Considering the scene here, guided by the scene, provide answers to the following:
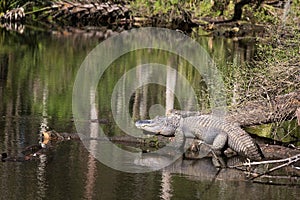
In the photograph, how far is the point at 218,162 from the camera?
11906mm

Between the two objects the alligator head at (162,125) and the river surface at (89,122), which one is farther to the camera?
the alligator head at (162,125)

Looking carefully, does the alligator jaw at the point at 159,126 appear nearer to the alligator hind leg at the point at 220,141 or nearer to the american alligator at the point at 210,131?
the american alligator at the point at 210,131

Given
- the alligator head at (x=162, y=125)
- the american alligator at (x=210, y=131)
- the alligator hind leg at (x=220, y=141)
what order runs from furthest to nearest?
the alligator head at (x=162, y=125) → the alligator hind leg at (x=220, y=141) → the american alligator at (x=210, y=131)

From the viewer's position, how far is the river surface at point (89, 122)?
10.2 meters

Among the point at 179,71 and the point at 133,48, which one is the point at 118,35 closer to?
the point at 133,48

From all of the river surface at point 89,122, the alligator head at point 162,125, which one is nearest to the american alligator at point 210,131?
the alligator head at point 162,125

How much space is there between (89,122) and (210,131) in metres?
2.93

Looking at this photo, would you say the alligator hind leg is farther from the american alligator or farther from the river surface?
the river surface

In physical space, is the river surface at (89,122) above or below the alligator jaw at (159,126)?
below

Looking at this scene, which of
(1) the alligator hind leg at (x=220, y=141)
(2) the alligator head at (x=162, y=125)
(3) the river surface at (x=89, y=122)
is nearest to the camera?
(3) the river surface at (x=89, y=122)

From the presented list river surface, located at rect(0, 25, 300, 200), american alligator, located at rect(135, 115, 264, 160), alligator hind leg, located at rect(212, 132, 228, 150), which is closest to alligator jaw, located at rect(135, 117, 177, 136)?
american alligator, located at rect(135, 115, 264, 160)

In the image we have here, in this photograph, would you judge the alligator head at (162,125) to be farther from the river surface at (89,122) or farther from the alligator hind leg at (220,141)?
the alligator hind leg at (220,141)

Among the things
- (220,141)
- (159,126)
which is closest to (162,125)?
(159,126)

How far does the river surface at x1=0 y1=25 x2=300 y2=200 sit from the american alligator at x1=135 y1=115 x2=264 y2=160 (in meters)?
0.63
